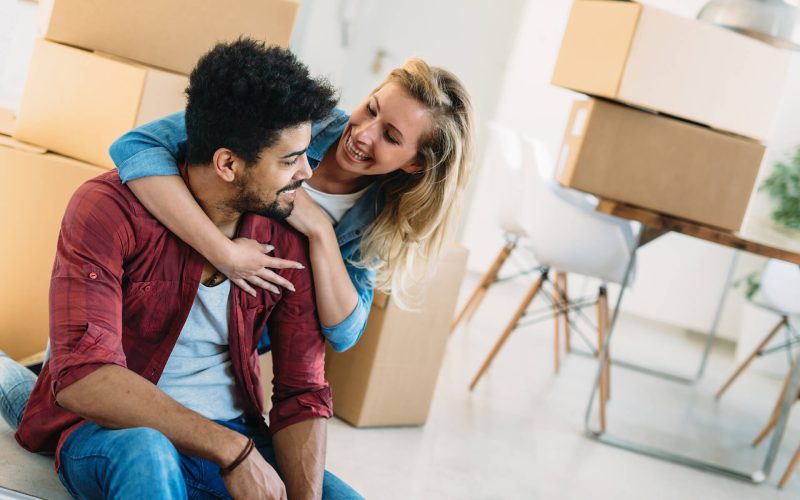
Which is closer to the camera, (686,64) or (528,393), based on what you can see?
(686,64)

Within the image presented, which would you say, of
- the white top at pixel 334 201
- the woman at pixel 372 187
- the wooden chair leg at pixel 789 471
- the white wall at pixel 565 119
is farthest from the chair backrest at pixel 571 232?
the white wall at pixel 565 119

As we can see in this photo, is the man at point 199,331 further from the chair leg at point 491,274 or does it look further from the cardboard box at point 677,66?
the chair leg at point 491,274

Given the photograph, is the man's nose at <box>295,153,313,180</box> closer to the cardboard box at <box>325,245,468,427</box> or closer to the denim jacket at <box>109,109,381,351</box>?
the denim jacket at <box>109,109,381,351</box>

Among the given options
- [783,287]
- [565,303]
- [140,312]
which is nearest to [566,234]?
[565,303]

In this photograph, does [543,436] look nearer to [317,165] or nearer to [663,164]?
[663,164]

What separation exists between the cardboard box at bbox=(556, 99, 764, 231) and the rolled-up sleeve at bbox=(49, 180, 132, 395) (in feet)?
5.18

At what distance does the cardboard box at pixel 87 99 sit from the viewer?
5.54 feet

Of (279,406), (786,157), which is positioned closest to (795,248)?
(279,406)

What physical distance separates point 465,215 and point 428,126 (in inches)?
135

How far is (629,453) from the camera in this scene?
270 centimetres

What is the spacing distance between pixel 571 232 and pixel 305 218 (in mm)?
1598

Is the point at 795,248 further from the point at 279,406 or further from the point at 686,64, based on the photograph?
the point at 279,406

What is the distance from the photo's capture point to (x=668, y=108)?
2404 millimetres

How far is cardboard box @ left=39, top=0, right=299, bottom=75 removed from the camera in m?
1.73
